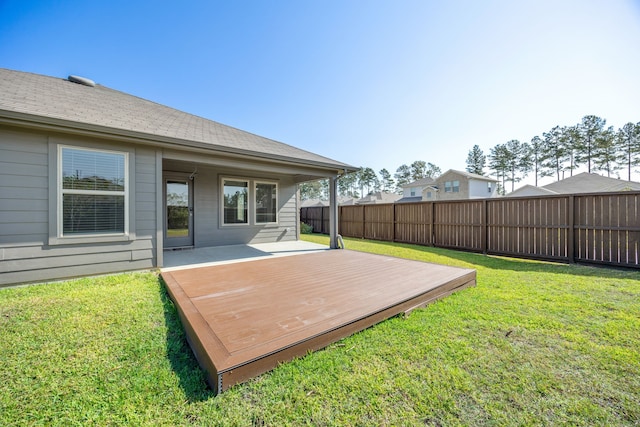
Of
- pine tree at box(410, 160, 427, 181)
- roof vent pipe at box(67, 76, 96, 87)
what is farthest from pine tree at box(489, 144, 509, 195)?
roof vent pipe at box(67, 76, 96, 87)

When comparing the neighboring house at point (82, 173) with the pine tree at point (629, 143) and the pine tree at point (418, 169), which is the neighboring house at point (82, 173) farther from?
the pine tree at point (418, 169)

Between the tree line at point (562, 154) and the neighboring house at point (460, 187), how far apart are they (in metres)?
9.48

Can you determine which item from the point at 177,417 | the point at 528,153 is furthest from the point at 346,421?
the point at 528,153

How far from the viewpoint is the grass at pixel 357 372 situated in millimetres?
1447

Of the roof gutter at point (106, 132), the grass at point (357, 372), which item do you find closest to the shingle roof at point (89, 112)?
the roof gutter at point (106, 132)

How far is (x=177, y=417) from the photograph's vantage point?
A: 1425mm

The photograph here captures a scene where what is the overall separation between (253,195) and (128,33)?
5675mm

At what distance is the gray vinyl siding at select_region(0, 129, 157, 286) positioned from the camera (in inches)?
138

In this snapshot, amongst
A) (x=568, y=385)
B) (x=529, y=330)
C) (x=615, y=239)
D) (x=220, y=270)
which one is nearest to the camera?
(x=568, y=385)

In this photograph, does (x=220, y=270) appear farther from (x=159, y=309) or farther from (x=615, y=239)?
(x=615, y=239)

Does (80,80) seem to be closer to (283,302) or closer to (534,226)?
(283,302)

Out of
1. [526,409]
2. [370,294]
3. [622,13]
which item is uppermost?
[622,13]

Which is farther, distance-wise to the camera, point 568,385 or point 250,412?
point 568,385

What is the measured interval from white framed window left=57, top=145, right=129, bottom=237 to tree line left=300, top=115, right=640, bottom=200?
45.3ft
